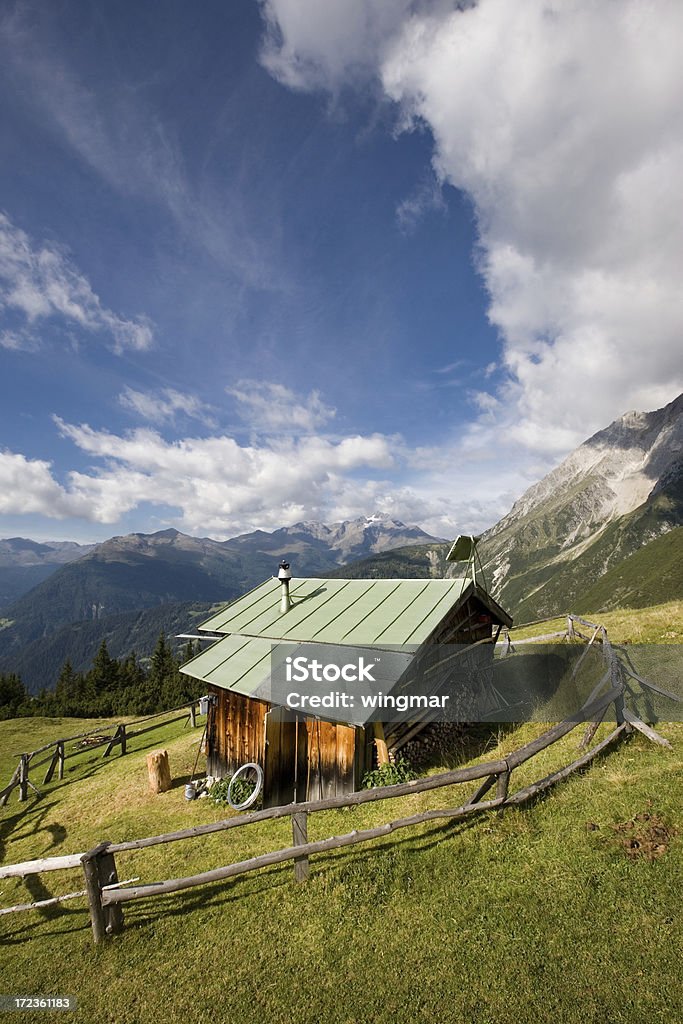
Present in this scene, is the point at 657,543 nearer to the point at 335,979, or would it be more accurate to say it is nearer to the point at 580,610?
the point at 580,610

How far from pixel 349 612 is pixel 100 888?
10.4 m

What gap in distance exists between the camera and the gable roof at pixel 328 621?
1445 centimetres

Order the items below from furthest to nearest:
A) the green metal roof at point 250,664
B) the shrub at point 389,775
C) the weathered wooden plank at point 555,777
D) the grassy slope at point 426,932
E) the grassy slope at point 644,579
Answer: the grassy slope at point 644,579
the green metal roof at point 250,664
the shrub at point 389,775
the weathered wooden plank at point 555,777
the grassy slope at point 426,932

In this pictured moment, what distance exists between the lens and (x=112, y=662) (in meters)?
66.1

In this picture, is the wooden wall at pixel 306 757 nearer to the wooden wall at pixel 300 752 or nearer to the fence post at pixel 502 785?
the wooden wall at pixel 300 752

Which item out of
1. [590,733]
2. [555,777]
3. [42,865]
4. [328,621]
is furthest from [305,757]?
[590,733]

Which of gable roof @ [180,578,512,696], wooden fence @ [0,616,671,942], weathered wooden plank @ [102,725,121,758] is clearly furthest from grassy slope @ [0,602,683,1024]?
weathered wooden plank @ [102,725,121,758]

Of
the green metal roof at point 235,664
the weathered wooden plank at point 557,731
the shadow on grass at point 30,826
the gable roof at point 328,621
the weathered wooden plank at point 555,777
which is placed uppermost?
the gable roof at point 328,621

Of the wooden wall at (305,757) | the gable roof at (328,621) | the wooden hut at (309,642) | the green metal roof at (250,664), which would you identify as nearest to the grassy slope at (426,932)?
the wooden wall at (305,757)

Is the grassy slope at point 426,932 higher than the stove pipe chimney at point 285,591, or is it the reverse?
the stove pipe chimney at point 285,591

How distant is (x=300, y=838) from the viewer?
7.99m

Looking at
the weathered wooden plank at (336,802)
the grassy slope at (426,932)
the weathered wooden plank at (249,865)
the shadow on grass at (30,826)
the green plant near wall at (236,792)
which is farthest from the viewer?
the shadow on grass at (30,826)

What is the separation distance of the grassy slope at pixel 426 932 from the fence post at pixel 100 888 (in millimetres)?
285

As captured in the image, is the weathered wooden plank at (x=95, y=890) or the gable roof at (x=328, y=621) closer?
the weathered wooden plank at (x=95, y=890)
